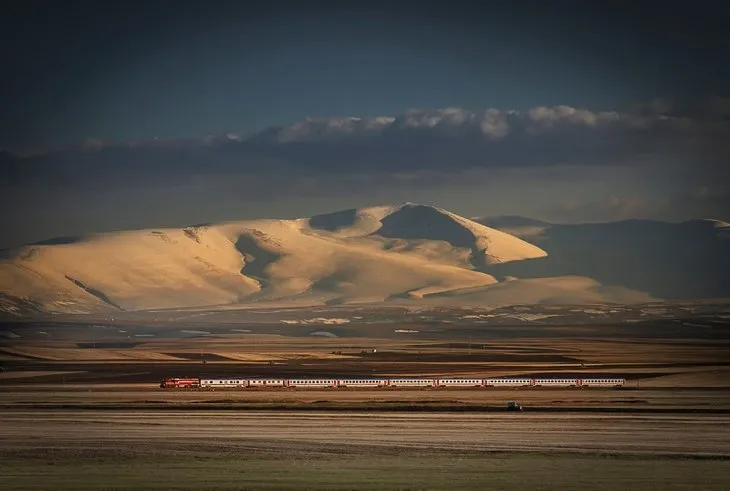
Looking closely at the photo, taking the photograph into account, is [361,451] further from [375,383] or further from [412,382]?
[412,382]

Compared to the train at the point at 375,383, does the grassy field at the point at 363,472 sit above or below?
below

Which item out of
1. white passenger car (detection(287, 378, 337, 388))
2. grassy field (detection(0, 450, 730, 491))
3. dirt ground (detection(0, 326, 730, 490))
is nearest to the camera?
grassy field (detection(0, 450, 730, 491))

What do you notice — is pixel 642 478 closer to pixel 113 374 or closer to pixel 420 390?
pixel 420 390

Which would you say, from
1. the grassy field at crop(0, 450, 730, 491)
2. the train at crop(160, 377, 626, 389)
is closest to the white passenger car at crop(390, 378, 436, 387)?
the train at crop(160, 377, 626, 389)

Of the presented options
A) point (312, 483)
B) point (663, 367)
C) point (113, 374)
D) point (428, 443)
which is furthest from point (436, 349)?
point (312, 483)

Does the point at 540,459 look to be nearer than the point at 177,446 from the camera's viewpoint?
Yes

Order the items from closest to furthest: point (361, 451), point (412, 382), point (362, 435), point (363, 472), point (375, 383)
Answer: point (363, 472)
point (361, 451)
point (362, 435)
point (375, 383)
point (412, 382)

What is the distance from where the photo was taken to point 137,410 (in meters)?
77.9

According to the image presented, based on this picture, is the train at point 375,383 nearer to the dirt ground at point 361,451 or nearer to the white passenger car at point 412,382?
the white passenger car at point 412,382

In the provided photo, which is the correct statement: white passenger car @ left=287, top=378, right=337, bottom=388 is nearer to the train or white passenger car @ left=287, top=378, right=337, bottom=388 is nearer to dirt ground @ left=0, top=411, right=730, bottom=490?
the train

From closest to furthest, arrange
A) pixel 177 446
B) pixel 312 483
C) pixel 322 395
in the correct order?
pixel 312 483 < pixel 177 446 < pixel 322 395

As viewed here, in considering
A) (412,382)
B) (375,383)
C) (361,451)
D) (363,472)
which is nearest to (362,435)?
(361,451)

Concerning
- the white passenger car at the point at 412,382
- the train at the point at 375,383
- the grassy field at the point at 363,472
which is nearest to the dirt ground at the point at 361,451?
the grassy field at the point at 363,472

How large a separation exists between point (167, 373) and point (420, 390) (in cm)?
3043
